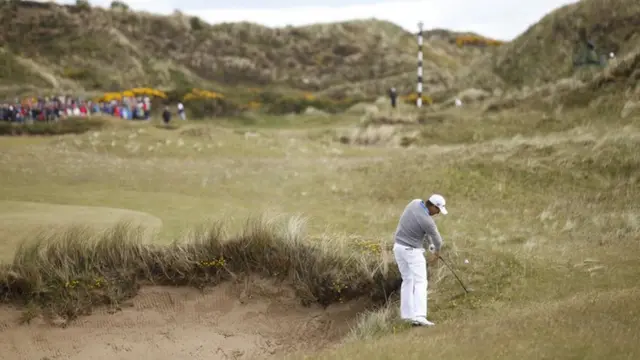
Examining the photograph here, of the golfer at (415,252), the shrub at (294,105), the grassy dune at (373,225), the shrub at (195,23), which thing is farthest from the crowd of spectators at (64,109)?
the shrub at (195,23)

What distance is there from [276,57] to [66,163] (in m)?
56.8

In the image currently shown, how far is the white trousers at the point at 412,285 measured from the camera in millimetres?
10203

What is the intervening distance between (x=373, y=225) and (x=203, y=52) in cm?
6360

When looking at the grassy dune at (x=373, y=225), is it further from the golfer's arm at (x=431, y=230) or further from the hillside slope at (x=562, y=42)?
the hillside slope at (x=562, y=42)

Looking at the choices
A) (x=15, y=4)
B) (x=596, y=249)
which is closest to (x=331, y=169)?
(x=596, y=249)

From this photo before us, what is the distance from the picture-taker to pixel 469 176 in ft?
73.1

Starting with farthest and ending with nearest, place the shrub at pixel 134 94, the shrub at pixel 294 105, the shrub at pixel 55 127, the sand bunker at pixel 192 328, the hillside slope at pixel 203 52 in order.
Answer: the hillside slope at pixel 203 52 < the shrub at pixel 294 105 < the shrub at pixel 134 94 < the shrub at pixel 55 127 < the sand bunker at pixel 192 328

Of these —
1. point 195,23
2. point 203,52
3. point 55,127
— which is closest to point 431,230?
point 55,127

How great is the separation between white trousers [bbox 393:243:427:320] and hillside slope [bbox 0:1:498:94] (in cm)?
4939

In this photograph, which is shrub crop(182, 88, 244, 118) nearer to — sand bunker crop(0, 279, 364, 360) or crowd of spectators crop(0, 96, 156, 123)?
crowd of spectators crop(0, 96, 156, 123)

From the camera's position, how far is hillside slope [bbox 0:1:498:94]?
204 ft

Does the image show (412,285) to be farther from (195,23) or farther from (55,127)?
(195,23)

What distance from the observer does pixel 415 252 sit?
33.7 feet

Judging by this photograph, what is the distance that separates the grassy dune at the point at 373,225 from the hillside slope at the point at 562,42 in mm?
12820
